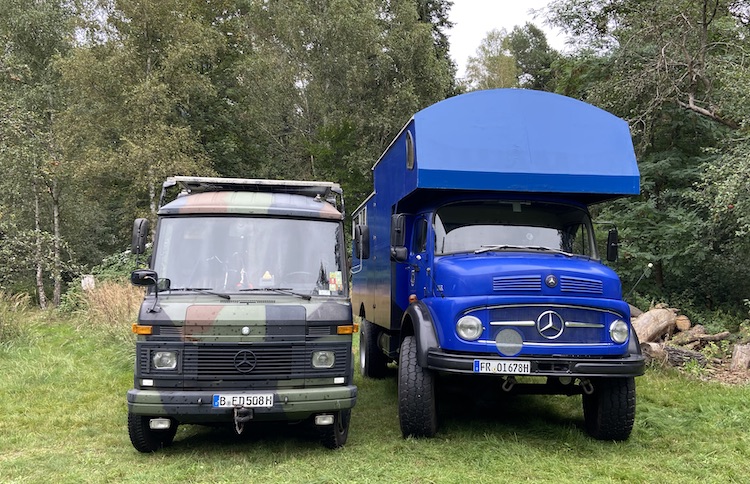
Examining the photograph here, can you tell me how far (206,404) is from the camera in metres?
4.92

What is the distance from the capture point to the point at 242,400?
493cm

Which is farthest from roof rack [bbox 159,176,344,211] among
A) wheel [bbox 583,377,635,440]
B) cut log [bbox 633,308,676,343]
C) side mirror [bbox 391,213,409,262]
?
cut log [bbox 633,308,676,343]

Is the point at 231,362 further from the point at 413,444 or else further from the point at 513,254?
the point at 513,254

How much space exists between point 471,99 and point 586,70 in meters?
9.79

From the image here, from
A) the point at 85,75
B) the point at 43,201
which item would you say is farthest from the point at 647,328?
the point at 43,201

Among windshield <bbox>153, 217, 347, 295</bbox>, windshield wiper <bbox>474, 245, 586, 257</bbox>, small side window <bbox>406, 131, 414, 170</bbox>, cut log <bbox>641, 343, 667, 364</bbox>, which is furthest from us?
cut log <bbox>641, 343, 667, 364</bbox>

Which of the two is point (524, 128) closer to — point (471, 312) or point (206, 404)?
point (471, 312)

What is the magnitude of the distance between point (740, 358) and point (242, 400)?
7.82 meters

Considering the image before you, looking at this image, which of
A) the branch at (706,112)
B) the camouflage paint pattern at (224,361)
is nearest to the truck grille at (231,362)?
the camouflage paint pattern at (224,361)

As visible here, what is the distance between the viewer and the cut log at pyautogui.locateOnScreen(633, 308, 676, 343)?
984 centimetres

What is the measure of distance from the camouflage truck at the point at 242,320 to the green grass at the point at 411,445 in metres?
0.39

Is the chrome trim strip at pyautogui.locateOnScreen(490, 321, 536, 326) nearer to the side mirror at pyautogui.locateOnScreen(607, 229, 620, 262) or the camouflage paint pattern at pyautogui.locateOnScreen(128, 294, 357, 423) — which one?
the camouflage paint pattern at pyautogui.locateOnScreen(128, 294, 357, 423)

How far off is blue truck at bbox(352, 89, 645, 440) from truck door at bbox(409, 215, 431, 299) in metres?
0.02

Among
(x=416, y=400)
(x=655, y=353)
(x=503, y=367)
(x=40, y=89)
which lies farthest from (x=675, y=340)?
(x=40, y=89)
